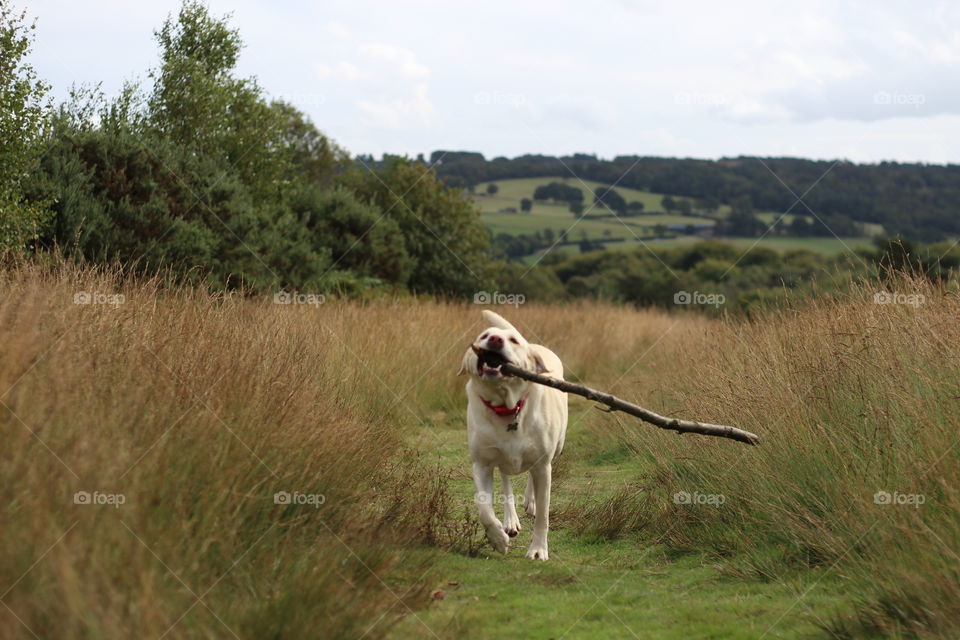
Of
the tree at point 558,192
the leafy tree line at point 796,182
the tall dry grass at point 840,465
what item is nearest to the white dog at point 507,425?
the tall dry grass at point 840,465

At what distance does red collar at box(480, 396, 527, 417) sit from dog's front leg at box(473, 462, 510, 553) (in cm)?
48

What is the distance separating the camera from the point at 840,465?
6332 millimetres

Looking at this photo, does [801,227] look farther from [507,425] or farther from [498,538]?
[498,538]

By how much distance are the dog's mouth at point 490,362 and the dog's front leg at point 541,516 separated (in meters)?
0.91

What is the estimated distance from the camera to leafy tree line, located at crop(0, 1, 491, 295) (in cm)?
1338

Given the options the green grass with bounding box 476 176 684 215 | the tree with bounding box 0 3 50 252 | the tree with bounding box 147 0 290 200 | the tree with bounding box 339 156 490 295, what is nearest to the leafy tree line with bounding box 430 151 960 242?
the green grass with bounding box 476 176 684 215

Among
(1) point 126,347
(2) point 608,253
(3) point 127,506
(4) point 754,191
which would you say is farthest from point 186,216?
(4) point 754,191

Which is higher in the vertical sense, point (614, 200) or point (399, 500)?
point (614, 200)

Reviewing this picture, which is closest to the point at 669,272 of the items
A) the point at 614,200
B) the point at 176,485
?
the point at 614,200

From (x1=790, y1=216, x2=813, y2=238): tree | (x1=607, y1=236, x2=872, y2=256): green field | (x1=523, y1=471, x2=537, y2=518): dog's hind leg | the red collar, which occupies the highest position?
the red collar

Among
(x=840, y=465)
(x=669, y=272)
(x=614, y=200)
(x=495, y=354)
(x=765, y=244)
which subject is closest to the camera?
(x=840, y=465)

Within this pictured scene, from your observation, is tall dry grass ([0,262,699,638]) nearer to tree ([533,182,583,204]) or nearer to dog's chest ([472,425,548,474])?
dog's chest ([472,425,548,474])

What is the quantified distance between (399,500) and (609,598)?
1.70 meters

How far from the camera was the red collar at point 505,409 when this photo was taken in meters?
6.79
